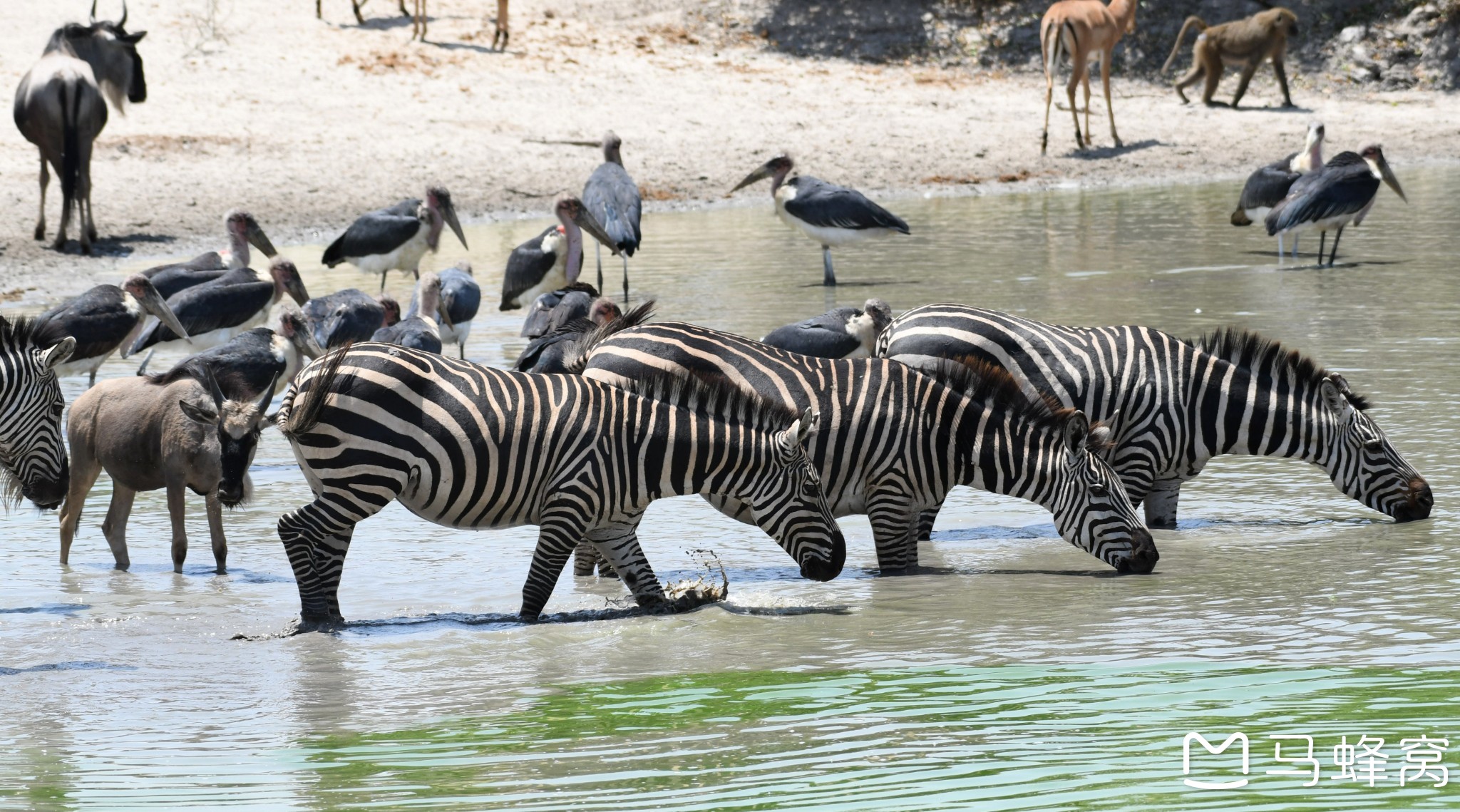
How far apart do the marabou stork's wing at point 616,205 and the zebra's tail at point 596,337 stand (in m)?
8.30

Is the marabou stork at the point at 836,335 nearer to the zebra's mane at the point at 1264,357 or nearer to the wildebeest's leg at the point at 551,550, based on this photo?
the zebra's mane at the point at 1264,357

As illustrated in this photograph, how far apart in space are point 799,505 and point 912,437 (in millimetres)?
773

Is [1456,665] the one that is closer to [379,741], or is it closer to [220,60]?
[379,741]

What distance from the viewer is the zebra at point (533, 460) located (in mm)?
7176

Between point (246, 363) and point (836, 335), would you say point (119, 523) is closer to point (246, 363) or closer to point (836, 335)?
point (246, 363)

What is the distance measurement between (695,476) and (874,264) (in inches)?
483

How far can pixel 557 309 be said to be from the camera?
1163cm

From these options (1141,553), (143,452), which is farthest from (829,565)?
(143,452)

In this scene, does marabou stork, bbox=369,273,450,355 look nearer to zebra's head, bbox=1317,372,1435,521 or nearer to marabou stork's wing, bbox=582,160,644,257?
zebra's head, bbox=1317,372,1435,521

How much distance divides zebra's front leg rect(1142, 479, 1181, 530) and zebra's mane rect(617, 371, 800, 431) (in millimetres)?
2213

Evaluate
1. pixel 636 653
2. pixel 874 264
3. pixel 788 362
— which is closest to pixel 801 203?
pixel 874 264

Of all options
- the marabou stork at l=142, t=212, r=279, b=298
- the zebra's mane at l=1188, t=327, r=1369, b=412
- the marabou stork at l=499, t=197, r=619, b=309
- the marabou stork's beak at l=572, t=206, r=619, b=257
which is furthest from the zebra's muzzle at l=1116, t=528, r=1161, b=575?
the marabou stork's beak at l=572, t=206, r=619, b=257

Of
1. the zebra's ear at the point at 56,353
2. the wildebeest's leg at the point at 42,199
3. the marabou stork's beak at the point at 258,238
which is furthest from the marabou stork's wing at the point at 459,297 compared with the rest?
Result: the wildebeest's leg at the point at 42,199

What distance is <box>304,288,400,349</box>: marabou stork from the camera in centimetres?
1171
